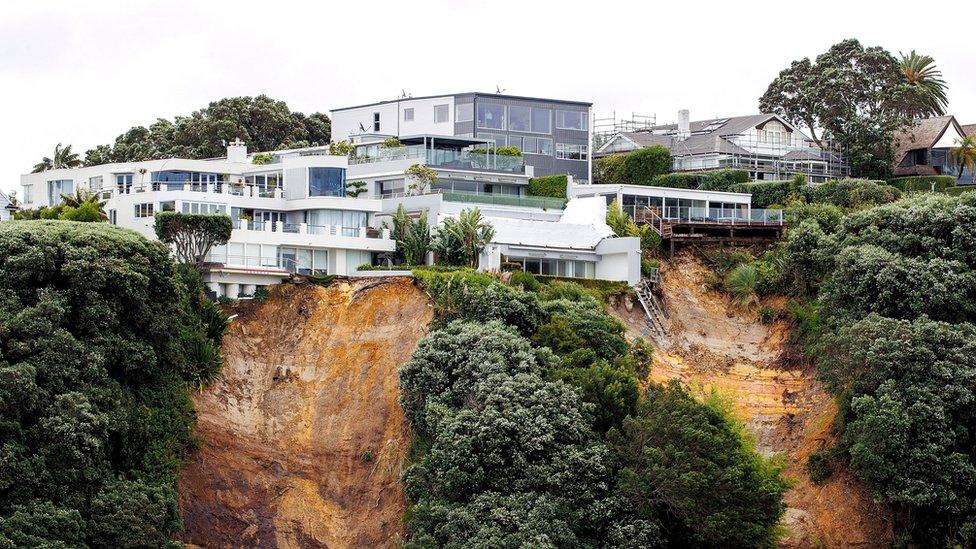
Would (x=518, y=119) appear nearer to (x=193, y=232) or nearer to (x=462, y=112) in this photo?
(x=462, y=112)

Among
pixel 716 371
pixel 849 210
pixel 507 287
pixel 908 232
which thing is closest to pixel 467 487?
pixel 507 287

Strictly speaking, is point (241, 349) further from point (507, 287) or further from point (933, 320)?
point (933, 320)

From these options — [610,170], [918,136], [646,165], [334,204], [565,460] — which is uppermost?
[918,136]

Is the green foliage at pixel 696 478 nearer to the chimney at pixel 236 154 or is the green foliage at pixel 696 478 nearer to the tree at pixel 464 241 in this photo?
the tree at pixel 464 241

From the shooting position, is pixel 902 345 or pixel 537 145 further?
pixel 537 145

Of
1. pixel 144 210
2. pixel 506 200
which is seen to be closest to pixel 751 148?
pixel 506 200

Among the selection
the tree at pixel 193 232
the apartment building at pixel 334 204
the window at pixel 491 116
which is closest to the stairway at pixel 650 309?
the apartment building at pixel 334 204

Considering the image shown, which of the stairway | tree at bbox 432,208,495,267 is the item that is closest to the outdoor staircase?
the stairway
